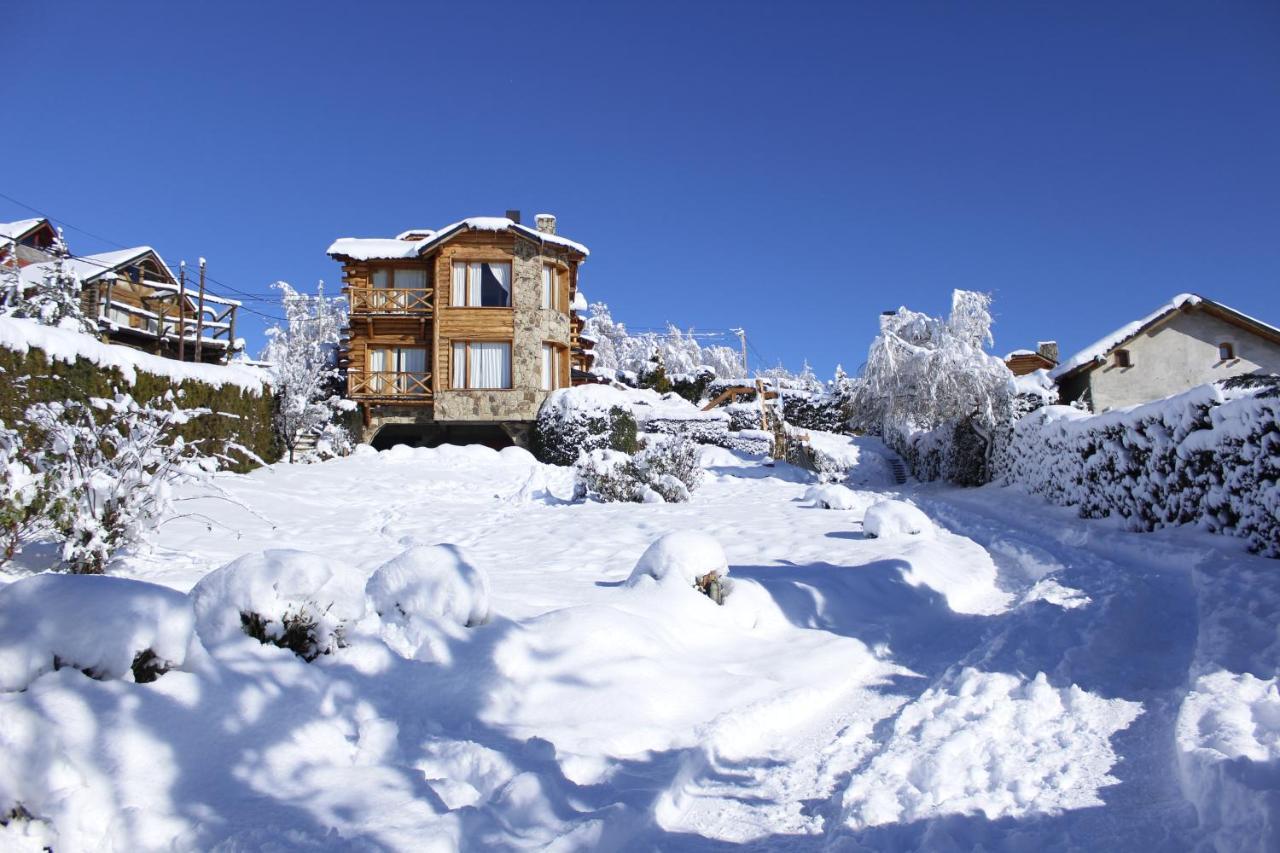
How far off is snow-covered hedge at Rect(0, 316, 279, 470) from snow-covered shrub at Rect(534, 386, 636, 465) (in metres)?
7.20

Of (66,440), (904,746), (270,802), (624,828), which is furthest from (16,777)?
(66,440)

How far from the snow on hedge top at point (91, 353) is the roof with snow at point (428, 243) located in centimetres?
1078

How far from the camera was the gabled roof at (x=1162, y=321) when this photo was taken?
23.9 m

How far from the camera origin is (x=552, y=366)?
24625mm

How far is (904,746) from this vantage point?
3.57m

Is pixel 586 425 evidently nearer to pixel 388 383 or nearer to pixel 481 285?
pixel 481 285

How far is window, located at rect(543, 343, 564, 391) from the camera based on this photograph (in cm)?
2414

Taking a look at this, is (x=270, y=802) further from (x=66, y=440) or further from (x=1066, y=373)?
(x=1066, y=373)

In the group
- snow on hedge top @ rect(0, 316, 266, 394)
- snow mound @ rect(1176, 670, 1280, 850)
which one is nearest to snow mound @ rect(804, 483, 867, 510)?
snow mound @ rect(1176, 670, 1280, 850)

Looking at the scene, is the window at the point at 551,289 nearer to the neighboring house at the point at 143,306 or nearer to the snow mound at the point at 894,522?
the neighboring house at the point at 143,306

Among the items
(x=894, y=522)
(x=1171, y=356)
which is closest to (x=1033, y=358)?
(x=1171, y=356)

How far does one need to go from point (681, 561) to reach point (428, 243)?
20.5 meters

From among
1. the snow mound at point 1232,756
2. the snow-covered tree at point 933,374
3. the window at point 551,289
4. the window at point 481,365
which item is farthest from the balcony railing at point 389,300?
the snow mound at point 1232,756

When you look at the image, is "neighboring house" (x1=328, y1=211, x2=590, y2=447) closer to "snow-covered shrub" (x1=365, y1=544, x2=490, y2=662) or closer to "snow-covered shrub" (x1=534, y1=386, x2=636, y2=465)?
"snow-covered shrub" (x1=534, y1=386, x2=636, y2=465)
